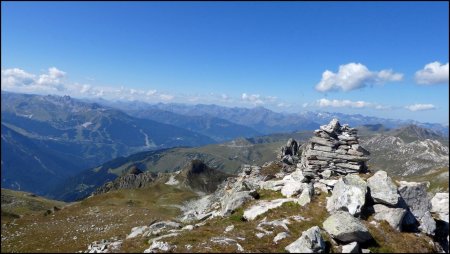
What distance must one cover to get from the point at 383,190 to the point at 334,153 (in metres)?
16.3

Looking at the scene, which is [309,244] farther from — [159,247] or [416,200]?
[416,200]

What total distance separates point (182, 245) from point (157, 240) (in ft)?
10.4

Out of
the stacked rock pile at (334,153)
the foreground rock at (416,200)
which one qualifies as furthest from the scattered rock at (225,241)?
the stacked rock pile at (334,153)

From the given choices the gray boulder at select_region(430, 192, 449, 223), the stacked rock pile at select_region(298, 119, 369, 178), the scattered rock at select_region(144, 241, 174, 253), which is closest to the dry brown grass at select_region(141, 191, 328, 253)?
the scattered rock at select_region(144, 241, 174, 253)

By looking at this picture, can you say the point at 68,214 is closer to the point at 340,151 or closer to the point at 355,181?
the point at 340,151

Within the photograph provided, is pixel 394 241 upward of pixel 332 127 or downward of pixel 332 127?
downward

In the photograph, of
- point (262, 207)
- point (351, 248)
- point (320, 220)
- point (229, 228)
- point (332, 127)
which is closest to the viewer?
point (351, 248)

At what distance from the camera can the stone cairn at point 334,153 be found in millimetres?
50375

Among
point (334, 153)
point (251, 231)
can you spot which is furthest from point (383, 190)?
point (334, 153)

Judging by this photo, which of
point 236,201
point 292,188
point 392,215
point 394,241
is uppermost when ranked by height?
point 392,215

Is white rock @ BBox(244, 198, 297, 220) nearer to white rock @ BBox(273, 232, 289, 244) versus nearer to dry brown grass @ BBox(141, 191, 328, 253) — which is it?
dry brown grass @ BBox(141, 191, 328, 253)

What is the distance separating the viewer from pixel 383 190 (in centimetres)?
3600

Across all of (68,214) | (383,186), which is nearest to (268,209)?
(383,186)

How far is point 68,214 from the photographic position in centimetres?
8675
